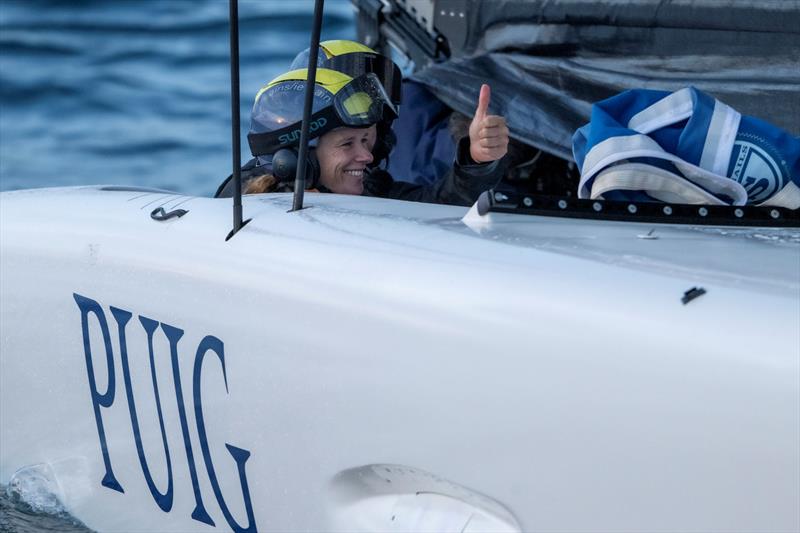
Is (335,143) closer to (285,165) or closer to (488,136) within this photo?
(285,165)

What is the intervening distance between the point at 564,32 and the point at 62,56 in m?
6.53

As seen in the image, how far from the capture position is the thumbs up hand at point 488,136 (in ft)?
8.71

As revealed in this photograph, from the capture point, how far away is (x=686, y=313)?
5.50 feet

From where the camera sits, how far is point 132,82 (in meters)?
8.95

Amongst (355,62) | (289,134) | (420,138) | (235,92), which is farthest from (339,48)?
(235,92)

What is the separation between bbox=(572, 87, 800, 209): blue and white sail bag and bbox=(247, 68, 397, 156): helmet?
76 cm

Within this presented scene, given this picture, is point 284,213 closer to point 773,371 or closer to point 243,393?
point 243,393

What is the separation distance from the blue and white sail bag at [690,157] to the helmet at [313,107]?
757mm

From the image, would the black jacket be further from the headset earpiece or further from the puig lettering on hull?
the puig lettering on hull

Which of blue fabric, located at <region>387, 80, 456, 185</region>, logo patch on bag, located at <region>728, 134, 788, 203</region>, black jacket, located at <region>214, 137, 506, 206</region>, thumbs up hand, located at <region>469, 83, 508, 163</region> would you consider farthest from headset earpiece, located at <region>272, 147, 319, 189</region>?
logo patch on bag, located at <region>728, 134, 788, 203</region>

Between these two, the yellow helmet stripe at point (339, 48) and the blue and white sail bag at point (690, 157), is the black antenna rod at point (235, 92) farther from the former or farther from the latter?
the yellow helmet stripe at point (339, 48)

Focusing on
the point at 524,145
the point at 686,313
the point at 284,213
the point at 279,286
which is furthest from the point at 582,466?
the point at 524,145

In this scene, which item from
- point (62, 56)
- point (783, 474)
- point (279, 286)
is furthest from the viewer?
point (62, 56)

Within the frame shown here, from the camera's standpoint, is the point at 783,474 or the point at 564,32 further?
the point at 564,32
